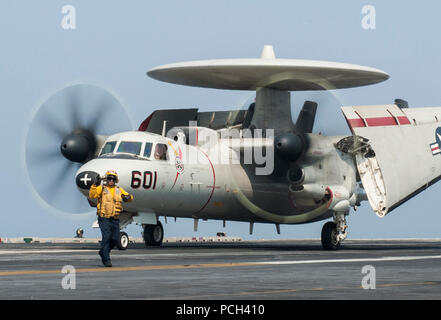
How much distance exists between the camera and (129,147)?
31.5 meters

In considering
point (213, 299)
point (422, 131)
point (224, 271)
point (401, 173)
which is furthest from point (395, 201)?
point (213, 299)

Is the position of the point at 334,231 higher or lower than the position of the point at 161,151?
lower

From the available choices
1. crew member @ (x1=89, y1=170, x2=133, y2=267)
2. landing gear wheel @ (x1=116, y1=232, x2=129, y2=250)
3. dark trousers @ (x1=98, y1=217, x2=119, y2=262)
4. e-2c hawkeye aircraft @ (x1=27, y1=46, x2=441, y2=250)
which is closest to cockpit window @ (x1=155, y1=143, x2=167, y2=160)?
e-2c hawkeye aircraft @ (x1=27, y1=46, x2=441, y2=250)

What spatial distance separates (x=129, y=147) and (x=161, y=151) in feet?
4.30

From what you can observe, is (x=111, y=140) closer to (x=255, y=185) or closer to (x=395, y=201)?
(x=255, y=185)

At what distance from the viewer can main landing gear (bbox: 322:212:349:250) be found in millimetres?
36500

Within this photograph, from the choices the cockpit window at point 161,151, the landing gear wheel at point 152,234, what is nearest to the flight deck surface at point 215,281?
the cockpit window at point 161,151

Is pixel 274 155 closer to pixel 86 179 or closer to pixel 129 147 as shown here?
pixel 129 147

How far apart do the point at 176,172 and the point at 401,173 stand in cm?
1069

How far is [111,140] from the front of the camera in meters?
31.8

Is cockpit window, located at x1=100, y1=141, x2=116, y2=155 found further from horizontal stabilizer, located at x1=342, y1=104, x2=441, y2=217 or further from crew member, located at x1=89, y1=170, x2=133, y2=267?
horizontal stabilizer, located at x1=342, y1=104, x2=441, y2=217

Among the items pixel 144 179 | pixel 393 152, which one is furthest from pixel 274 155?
pixel 144 179

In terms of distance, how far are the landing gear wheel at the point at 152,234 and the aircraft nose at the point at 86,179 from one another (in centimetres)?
796

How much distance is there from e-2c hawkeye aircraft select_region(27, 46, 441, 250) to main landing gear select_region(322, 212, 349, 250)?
5 cm
